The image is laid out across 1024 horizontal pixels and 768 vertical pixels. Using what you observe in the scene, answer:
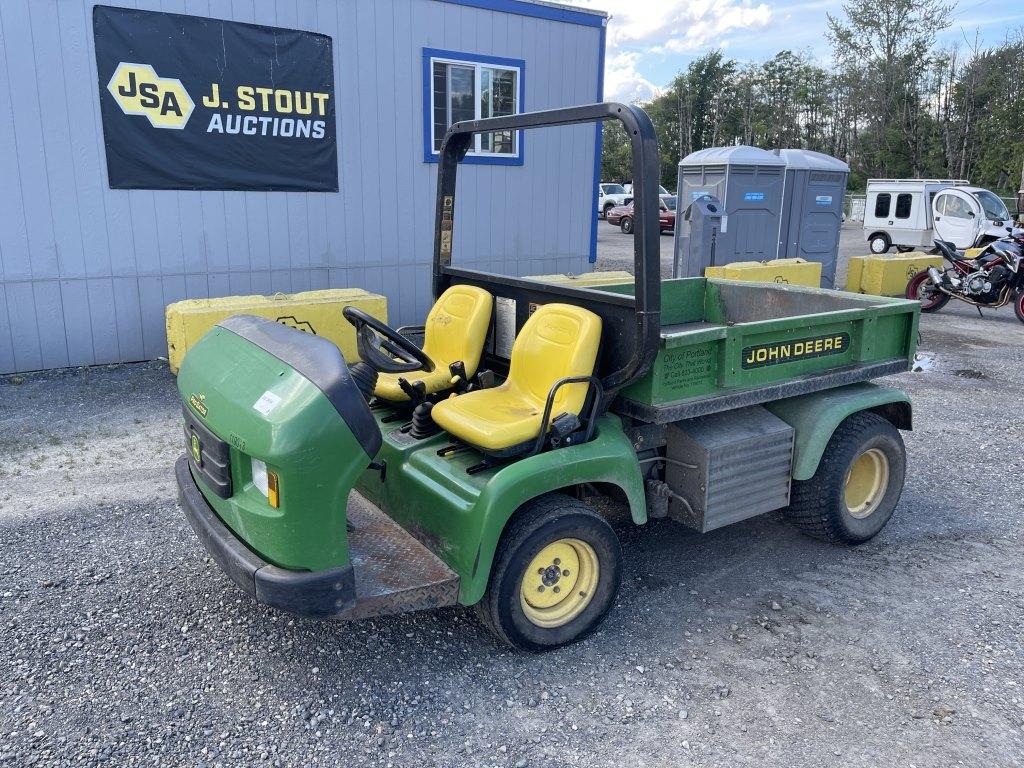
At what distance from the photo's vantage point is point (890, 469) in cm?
450

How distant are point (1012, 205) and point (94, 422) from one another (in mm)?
33067

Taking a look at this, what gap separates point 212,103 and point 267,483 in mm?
6333

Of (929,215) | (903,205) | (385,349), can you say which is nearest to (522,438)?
(385,349)

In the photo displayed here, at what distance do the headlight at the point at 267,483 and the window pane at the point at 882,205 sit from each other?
20.2 metres

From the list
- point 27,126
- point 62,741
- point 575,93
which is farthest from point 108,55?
point 62,741

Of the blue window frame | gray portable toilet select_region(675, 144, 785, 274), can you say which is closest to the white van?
gray portable toilet select_region(675, 144, 785, 274)

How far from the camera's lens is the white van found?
17859 mm

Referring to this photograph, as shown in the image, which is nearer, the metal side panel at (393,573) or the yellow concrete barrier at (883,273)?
the metal side panel at (393,573)

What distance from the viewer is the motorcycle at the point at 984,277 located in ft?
38.1

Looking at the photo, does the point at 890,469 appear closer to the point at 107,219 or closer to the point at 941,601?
the point at 941,601

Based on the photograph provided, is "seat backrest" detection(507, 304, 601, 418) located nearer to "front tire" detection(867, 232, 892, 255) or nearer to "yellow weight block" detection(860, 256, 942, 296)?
"yellow weight block" detection(860, 256, 942, 296)

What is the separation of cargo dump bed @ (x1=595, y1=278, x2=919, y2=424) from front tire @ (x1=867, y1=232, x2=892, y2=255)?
1705 centimetres

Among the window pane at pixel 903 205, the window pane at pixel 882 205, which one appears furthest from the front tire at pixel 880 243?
the window pane at pixel 903 205

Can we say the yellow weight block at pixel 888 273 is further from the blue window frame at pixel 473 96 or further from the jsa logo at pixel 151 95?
the jsa logo at pixel 151 95
